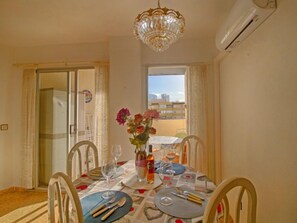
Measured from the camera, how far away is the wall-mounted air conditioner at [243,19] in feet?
4.22

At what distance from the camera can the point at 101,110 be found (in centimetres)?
291

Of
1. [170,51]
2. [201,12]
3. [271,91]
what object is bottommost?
[271,91]

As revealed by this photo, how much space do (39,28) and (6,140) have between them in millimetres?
1971

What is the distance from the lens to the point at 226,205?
793 millimetres

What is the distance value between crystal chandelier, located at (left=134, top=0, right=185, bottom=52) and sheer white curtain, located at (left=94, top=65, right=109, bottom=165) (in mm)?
1436

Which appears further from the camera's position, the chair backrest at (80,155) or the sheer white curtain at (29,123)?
the sheer white curtain at (29,123)

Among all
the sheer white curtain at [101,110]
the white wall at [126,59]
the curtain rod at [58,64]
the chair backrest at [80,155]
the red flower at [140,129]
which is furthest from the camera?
the curtain rod at [58,64]

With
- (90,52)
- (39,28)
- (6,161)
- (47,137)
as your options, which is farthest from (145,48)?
(6,161)

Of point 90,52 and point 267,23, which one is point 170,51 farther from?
point 267,23

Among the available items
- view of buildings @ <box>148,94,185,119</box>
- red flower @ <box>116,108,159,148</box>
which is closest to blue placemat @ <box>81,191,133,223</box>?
red flower @ <box>116,108,159,148</box>

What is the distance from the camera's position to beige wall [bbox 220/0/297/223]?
114cm

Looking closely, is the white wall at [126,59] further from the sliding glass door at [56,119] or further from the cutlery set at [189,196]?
the cutlery set at [189,196]

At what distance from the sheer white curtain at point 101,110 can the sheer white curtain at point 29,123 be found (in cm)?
113

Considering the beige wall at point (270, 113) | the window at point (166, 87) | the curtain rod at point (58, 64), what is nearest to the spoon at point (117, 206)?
the beige wall at point (270, 113)
